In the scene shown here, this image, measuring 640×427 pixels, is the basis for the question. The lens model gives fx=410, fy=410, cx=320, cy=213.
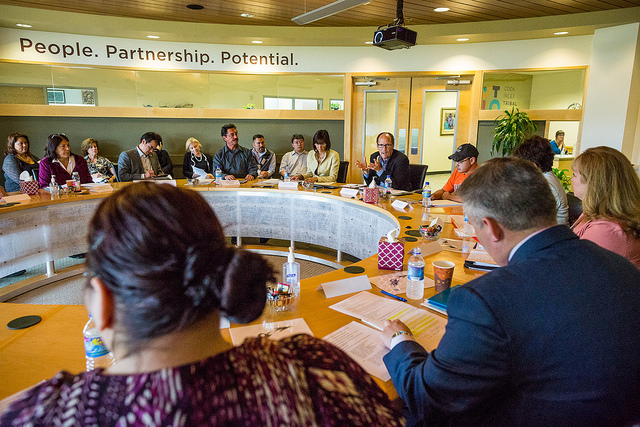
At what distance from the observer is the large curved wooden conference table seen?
1344 mm

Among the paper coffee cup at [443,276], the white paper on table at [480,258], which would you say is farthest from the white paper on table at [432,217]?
the paper coffee cup at [443,276]

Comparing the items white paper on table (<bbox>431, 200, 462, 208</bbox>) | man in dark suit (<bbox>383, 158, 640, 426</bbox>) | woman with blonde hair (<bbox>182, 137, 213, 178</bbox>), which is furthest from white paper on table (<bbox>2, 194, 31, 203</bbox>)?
man in dark suit (<bbox>383, 158, 640, 426</bbox>)

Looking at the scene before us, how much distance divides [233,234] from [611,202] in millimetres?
3965

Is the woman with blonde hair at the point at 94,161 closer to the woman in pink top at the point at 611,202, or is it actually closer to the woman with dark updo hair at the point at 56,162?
the woman with dark updo hair at the point at 56,162

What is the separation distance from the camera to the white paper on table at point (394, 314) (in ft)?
4.77

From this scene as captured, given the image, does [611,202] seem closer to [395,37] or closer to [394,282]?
[394,282]

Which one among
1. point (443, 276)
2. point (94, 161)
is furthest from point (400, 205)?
point (94, 161)

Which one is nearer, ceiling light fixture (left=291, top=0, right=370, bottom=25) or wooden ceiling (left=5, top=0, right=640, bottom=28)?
ceiling light fixture (left=291, top=0, right=370, bottom=25)

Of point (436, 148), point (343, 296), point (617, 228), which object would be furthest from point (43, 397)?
point (436, 148)

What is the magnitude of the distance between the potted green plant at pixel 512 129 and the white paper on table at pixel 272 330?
5.44 m

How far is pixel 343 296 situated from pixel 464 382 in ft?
2.73

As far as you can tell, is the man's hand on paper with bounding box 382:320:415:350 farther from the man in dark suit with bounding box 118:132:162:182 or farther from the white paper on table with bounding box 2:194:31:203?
the man in dark suit with bounding box 118:132:162:182

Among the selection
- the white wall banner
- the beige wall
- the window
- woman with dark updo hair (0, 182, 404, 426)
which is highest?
the white wall banner

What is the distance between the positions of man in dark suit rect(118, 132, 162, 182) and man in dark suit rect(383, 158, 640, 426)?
15.9 feet
